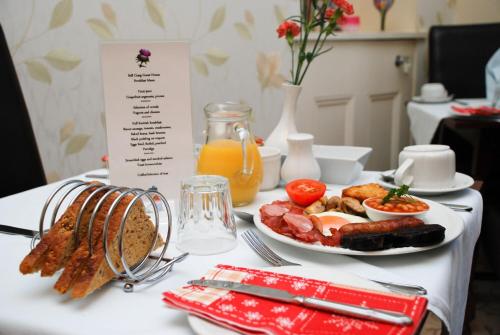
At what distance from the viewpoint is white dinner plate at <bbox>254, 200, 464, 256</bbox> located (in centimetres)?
71

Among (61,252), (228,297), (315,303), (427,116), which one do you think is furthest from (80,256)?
(427,116)

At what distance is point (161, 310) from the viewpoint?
1.98 ft

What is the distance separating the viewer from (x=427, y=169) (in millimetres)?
1026

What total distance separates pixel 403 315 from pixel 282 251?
0.95 ft

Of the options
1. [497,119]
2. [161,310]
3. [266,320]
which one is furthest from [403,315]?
[497,119]

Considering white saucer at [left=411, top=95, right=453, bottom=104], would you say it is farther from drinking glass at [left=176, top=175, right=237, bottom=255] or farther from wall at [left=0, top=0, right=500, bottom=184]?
drinking glass at [left=176, top=175, right=237, bottom=255]

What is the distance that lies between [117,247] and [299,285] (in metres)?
0.25

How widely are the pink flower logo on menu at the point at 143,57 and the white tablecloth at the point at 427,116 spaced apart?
1.64 meters

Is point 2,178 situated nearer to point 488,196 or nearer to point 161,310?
point 161,310

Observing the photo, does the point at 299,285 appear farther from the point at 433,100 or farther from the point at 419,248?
the point at 433,100

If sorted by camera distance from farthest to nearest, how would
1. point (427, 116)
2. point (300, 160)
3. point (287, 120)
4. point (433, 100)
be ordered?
point (433, 100) → point (427, 116) → point (287, 120) → point (300, 160)

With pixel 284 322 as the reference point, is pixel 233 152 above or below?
above

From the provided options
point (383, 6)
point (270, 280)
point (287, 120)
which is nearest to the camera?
point (270, 280)

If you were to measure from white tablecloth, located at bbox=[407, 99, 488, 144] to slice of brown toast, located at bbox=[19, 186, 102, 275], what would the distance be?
6.26 feet
